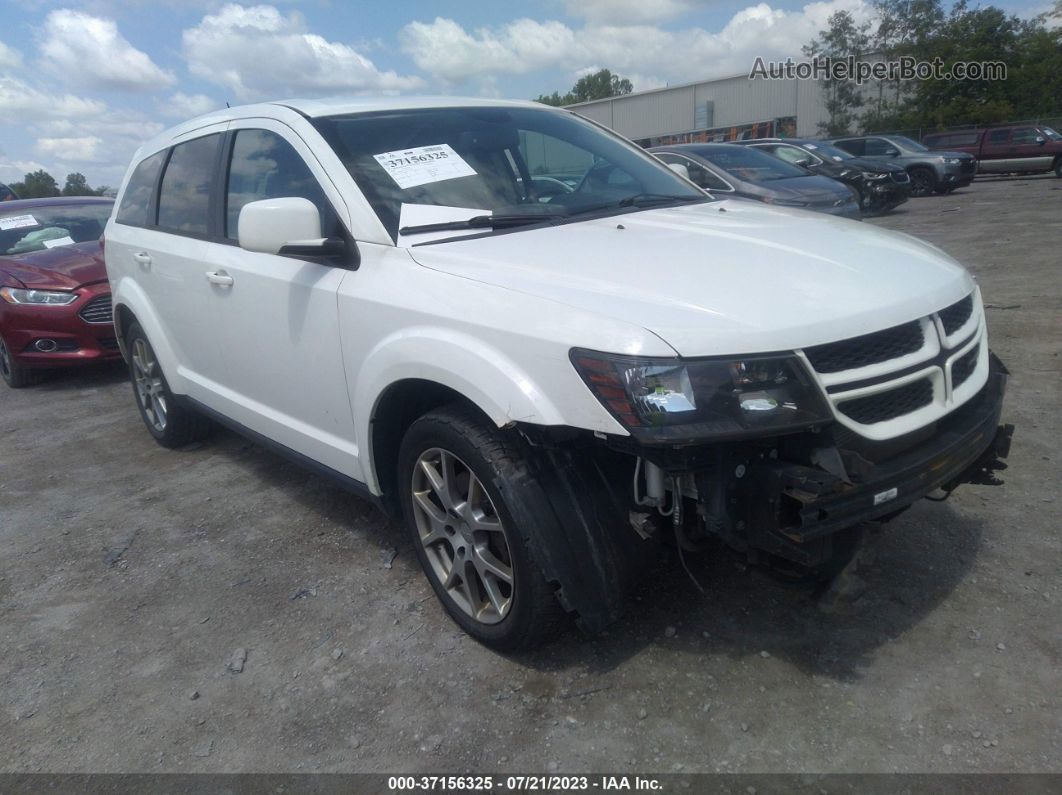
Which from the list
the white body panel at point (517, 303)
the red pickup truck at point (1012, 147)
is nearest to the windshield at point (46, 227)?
the white body panel at point (517, 303)

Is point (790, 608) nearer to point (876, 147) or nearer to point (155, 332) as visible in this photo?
point (155, 332)

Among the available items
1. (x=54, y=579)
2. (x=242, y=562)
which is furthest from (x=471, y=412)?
(x=54, y=579)

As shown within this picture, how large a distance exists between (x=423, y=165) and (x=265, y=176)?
0.83m

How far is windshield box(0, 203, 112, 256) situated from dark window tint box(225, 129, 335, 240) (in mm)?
4821

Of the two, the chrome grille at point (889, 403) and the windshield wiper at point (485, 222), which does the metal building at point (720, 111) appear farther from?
the chrome grille at point (889, 403)

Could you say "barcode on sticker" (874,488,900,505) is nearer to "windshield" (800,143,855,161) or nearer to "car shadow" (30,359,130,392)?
"car shadow" (30,359,130,392)

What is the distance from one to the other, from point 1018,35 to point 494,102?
43.7 m

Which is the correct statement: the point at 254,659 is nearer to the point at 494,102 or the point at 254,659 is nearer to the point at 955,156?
the point at 494,102

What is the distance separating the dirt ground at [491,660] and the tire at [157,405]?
2.99 feet

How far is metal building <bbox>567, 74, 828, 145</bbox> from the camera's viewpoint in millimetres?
42406

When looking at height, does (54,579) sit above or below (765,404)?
below

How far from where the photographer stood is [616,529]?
2.45 metres

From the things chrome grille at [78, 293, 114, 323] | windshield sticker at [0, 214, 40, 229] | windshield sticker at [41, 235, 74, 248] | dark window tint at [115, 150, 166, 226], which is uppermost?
dark window tint at [115, 150, 166, 226]

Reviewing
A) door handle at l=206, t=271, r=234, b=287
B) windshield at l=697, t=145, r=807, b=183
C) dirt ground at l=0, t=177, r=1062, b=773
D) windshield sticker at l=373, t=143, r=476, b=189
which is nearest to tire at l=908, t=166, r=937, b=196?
windshield at l=697, t=145, r=807, b=183
